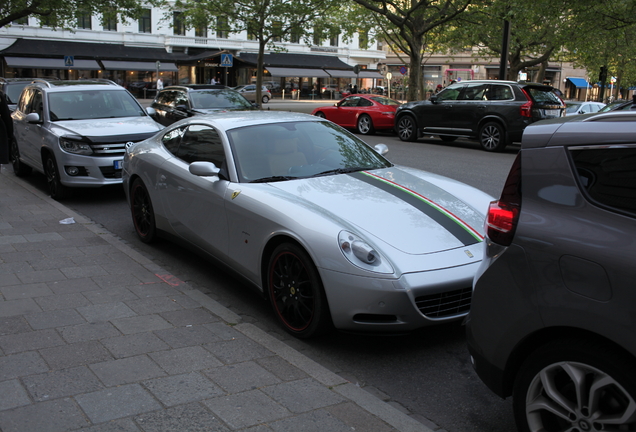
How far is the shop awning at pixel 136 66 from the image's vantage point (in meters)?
46.5

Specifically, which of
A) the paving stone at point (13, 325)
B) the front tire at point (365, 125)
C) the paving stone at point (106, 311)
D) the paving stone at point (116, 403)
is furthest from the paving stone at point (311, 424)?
the front tire at point (365, 125)

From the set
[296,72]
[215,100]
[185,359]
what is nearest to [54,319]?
[185,359]

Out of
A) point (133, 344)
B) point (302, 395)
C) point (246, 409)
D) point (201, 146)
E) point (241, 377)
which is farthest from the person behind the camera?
point (201, 146)

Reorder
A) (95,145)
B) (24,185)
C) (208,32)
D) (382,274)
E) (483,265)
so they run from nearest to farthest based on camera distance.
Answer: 1. (483,265)
2. (382,274)
3. (95,145)
4. (24,185)
5. (208,32)

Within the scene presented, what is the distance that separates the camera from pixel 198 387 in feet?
11.0

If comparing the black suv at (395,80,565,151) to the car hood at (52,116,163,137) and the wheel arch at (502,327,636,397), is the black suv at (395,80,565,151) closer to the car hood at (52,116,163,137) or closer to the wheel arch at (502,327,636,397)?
the car hood at (52,116,163,137)

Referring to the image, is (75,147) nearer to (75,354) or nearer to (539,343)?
(75,354)

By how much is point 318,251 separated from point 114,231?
4200 mm

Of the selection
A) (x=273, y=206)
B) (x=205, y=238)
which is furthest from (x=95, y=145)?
(x=273, y=206)

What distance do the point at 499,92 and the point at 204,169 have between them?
41.6ft

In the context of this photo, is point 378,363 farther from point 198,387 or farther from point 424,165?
point 424,165

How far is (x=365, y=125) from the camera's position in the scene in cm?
2042

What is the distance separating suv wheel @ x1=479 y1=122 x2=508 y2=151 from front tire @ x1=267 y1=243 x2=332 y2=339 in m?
12.6

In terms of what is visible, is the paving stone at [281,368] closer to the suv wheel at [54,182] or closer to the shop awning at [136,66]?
the suv wheel at [54,182]
